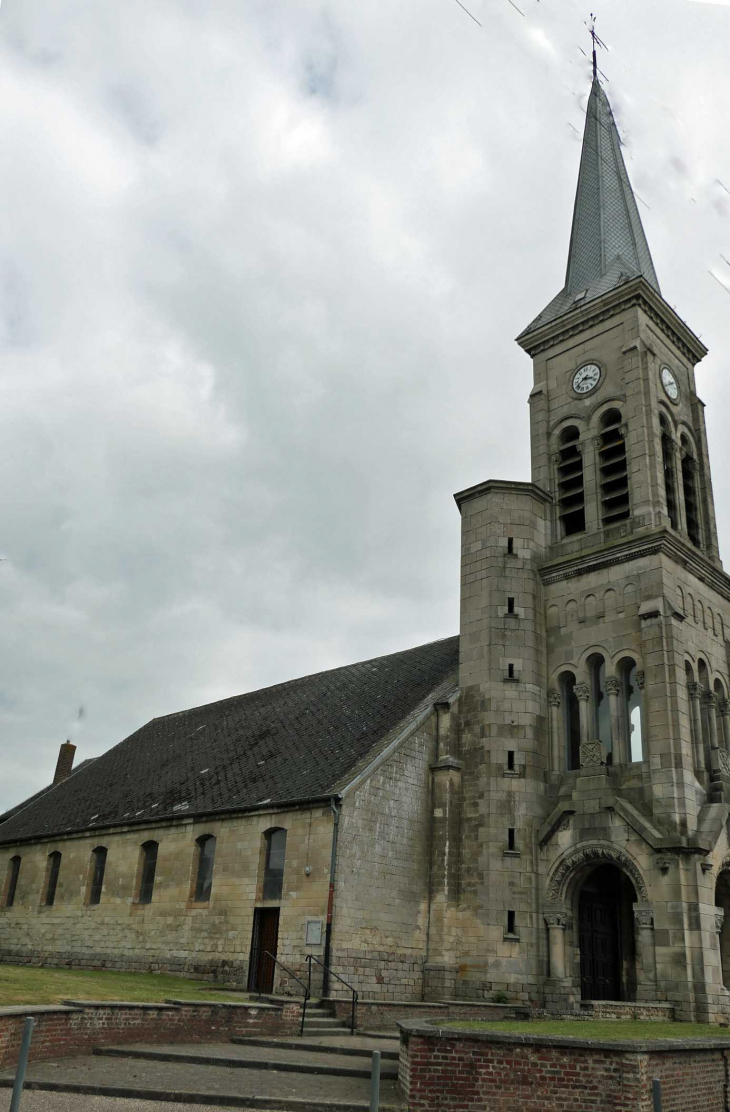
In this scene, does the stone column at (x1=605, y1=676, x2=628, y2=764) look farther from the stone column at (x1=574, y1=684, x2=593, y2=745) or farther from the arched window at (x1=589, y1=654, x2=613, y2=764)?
the stone column at (x1=574, y1=684, x2=593, y2=745)

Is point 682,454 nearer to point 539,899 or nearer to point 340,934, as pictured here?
point 539,899

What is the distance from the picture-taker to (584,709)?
1059 inches

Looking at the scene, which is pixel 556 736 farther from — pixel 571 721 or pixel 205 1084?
pixel 205 1084

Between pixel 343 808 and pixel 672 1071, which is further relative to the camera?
pixel 343 808

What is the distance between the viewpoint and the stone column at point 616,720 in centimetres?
2570

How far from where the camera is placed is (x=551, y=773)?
26906 mm

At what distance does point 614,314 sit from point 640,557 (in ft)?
31.0

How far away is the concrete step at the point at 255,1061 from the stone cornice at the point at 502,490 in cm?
1842

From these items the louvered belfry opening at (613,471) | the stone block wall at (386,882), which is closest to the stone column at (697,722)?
the louvered belfry opening at (613,471)

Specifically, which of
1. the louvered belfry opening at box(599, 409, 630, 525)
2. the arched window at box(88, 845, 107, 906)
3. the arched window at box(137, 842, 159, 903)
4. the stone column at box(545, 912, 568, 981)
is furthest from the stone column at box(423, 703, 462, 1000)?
the arched window at box(88, 845, 107, 906)

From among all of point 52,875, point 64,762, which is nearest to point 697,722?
point 52,875

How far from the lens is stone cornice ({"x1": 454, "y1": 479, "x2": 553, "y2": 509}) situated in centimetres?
3022

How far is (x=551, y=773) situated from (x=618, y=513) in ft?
27.7

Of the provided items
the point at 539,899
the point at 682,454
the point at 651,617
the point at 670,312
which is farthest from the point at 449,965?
the point at 670,312
